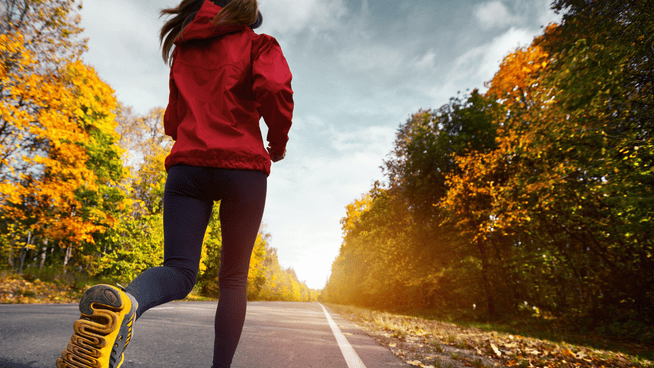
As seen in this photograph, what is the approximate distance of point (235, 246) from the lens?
1.67 m

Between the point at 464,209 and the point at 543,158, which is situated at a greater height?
the point at 543,158

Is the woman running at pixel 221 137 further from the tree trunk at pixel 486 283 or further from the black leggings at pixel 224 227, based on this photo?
the tree trunk at pixel 486 283

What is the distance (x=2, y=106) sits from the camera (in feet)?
28.2

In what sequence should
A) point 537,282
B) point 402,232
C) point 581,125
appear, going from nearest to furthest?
point 581,125
point 537,282
point 402,232

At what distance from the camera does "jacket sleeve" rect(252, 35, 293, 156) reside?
1664mm

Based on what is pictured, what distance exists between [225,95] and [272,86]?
244mm

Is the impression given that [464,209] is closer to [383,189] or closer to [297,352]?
[383,189]

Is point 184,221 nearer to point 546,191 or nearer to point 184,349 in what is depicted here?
point 184,349

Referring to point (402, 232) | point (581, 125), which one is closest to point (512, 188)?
point (581, 125)

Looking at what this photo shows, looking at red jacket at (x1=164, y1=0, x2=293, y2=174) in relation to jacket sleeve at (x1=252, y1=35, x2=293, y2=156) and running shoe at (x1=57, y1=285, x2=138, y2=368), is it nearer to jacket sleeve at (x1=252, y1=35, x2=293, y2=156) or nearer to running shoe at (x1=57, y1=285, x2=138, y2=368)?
jacket sleeve at (x1=252, y1=35, x2=293, y2=156)

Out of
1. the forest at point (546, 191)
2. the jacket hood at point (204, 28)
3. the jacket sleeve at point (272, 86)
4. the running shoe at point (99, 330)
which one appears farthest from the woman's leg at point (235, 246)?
the forest at point (546, 191)

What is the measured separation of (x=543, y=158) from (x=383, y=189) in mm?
10631

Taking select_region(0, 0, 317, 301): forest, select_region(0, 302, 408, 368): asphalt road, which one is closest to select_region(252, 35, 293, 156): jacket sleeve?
select_region(0, 302, 408, 368): asphalt road

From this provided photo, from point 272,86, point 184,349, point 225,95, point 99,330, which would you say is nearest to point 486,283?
point 184,349
